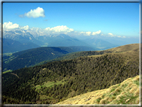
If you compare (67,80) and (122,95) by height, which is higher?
(122,95)

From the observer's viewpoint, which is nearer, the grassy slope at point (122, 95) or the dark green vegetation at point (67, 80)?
the grassy slope at point (122, 95)

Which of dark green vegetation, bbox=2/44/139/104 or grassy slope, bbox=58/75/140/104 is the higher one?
grassy slope, bbox=58/75/140/104

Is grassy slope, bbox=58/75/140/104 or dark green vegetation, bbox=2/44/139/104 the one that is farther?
dark green vegetation, bbox=2/44/139/104

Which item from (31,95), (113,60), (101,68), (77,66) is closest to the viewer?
(31,95)

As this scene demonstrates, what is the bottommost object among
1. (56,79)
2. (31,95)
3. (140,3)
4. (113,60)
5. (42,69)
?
(31,95)

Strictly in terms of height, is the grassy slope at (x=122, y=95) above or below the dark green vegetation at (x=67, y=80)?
above

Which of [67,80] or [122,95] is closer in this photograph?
[122,95]

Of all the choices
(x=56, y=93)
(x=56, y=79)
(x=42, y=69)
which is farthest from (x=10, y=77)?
(x=56, y=93)

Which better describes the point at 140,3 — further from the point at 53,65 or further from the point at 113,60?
the point at 53,65
